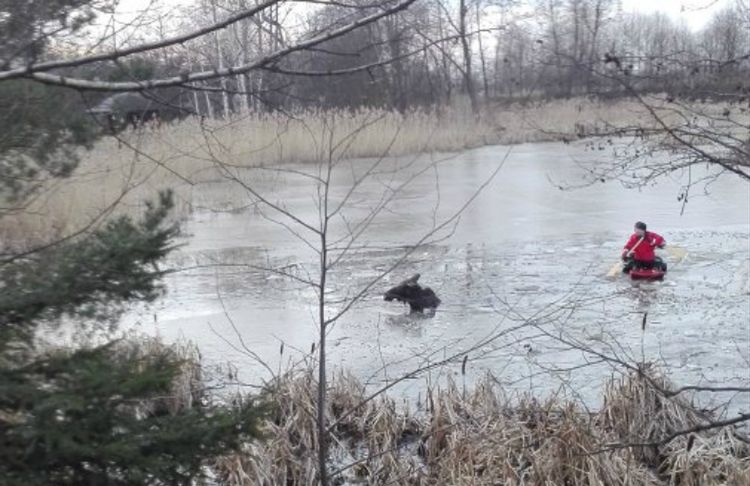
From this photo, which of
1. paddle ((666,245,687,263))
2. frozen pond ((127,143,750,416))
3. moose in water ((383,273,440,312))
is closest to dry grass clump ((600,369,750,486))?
frozen pond ((127,143,750,416))

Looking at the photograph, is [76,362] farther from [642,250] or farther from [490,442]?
[642,250]

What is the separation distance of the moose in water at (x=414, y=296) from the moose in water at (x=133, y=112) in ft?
16.5

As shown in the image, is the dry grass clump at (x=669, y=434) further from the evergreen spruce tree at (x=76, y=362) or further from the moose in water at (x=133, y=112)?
the moose in water at (x=133, y=112)

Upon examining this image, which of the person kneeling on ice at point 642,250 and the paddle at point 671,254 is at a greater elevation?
the person kneeling on ice at point 642,250

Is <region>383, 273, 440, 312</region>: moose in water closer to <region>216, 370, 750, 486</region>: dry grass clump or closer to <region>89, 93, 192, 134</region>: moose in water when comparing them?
<region>216, 370, 750, 486</region>: dry grass clump

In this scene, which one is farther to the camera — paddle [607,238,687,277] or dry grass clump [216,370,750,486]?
paddle [607,238,687,277]

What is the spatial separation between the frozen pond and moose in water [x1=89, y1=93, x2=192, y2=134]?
32.0 inches

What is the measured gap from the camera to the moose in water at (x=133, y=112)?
376 centimetres

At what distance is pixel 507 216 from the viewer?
1498cm

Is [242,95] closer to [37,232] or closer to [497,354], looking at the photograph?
[37,232]

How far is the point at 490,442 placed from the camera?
5609 mm

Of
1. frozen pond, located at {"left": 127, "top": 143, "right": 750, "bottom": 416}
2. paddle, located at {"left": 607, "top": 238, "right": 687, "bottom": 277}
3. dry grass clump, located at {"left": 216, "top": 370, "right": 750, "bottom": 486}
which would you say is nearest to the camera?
dry grass clump, located at {"left": 216, "top": 370, "right": 750, "bottom": 486}

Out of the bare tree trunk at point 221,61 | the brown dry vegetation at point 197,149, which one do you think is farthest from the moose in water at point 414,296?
the bare tree trunk at point 221,61

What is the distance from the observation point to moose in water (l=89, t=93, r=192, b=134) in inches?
148
